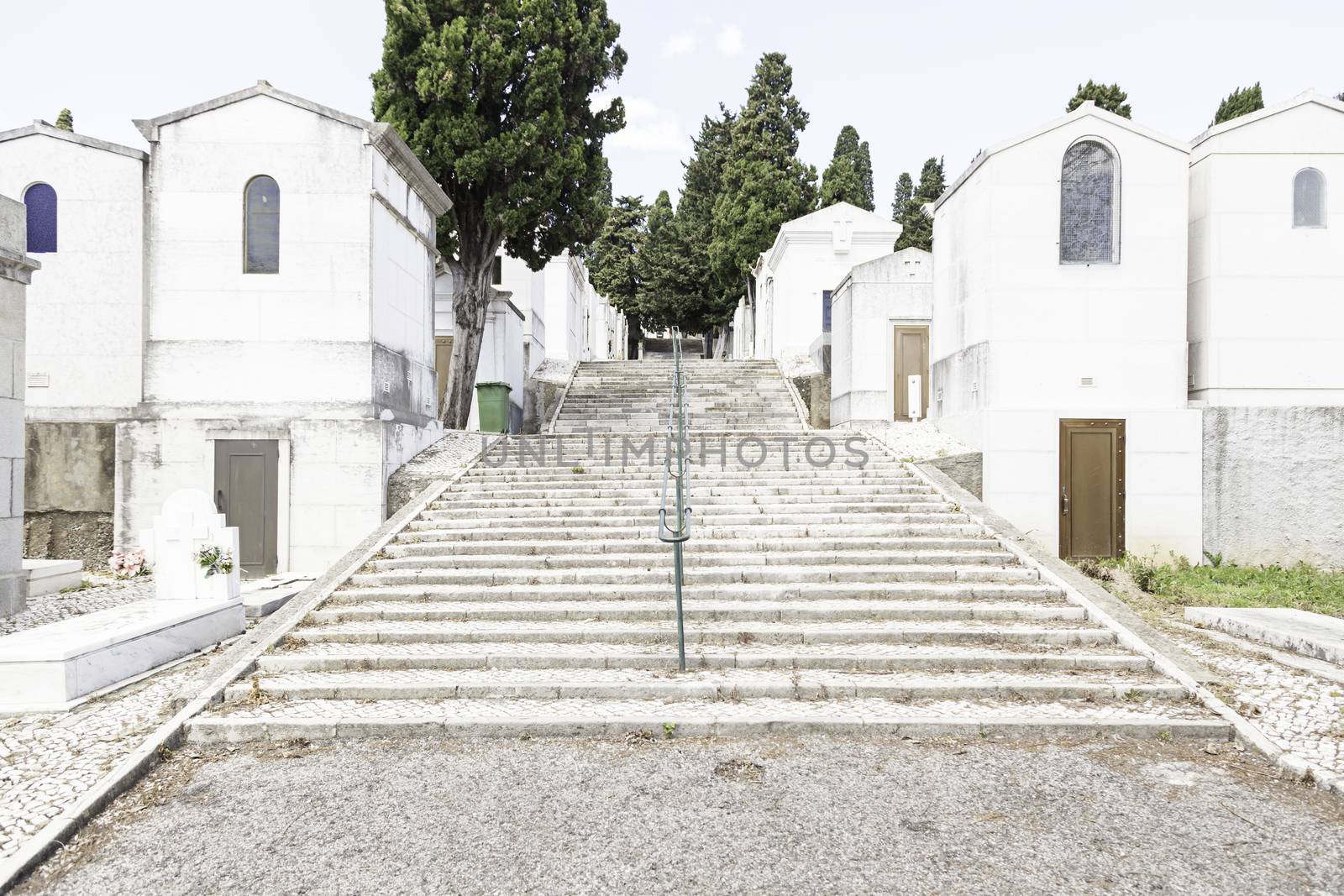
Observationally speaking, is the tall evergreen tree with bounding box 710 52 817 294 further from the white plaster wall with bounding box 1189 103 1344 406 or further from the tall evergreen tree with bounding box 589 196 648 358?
the white plaster wall with bounding box 1189 103 1344 406

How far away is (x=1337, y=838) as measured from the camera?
4.16m

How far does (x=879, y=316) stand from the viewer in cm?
1777

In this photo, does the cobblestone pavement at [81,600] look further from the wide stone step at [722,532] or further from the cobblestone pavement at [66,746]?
the wide stone step at [722,532]

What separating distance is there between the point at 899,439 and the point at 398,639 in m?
9.46

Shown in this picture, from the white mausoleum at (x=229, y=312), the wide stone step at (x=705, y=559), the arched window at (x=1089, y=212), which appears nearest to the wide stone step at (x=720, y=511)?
the wide stone step at (x=705, y=559)

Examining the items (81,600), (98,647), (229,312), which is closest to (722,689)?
(98,647)

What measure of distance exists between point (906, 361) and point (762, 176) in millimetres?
15690

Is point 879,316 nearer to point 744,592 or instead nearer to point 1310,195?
point 1310,195

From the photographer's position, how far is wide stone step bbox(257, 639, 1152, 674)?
6664 mm

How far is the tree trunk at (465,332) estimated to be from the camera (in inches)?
666

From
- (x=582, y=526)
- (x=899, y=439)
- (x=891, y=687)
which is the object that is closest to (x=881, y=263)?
(x=899, y=439)

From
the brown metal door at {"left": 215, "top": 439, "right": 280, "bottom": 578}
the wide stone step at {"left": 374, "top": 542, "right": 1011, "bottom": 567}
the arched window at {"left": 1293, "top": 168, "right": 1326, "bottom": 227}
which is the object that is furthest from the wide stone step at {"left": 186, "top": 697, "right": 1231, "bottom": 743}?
the arched window at {"left": 1293, "top": 168, "right": 1326, "bottom": 227}

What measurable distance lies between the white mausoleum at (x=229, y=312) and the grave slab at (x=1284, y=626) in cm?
1027

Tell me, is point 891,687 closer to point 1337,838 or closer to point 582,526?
point 1337,838
